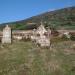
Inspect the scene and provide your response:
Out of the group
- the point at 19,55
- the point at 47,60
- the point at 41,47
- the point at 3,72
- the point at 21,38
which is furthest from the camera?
the point at 21,38

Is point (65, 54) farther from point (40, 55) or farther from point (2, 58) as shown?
point (2, 58)

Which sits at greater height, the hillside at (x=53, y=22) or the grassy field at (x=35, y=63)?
the hillside at (x=53, y=22)

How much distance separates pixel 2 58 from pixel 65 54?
7.17 metres

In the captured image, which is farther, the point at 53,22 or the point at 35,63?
the point at 53,22

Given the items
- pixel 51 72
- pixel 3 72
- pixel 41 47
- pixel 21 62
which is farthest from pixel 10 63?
pixel 41 47

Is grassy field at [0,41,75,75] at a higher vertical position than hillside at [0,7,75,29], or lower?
lower

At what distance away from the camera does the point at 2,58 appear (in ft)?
85.7

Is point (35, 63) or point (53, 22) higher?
point (53, 22)

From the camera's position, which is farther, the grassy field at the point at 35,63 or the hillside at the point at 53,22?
the hillside at the point at 53,22

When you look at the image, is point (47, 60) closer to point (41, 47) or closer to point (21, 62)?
point (21, 62)

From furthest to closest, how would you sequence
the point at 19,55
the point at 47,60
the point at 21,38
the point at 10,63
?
1. the point at 21,38
2. the point at 19,55
3. the point at 47,60
4. the point at 10,63

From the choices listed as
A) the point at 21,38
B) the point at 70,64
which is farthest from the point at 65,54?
the point at 21,38

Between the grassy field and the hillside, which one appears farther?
the hillside

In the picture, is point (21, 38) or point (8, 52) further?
point (21, 38)
